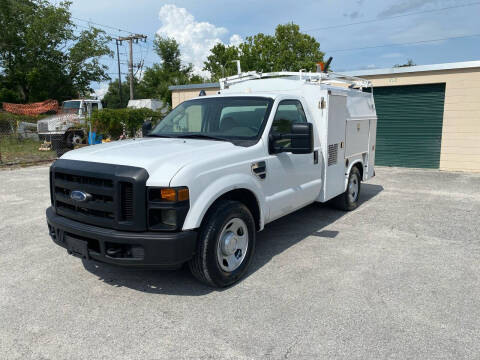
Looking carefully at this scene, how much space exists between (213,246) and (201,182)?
0.64m

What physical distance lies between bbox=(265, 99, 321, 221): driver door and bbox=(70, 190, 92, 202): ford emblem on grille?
1.91 m

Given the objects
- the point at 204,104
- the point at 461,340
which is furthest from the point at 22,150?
the point at 461,340

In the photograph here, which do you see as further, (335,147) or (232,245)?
(335,147)

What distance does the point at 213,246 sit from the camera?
3566mm

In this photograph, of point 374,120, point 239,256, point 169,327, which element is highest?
point 374,120

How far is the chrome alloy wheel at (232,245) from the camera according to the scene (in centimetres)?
379

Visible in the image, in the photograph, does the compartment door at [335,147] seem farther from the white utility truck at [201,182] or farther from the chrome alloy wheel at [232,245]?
the chrome alloy wheel at [232,245]

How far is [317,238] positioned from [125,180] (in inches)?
126

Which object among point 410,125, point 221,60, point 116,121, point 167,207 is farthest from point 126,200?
point 221,60

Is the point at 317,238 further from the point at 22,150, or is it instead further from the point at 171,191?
the point at 22,150

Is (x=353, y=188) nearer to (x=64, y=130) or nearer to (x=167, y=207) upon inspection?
(x=167, y=207)

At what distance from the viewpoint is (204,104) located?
5074 mm

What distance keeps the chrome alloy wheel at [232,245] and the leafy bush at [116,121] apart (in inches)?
507

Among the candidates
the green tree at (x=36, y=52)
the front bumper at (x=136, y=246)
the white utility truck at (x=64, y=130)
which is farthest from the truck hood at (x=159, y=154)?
the green tree at (x=36, y=52)
